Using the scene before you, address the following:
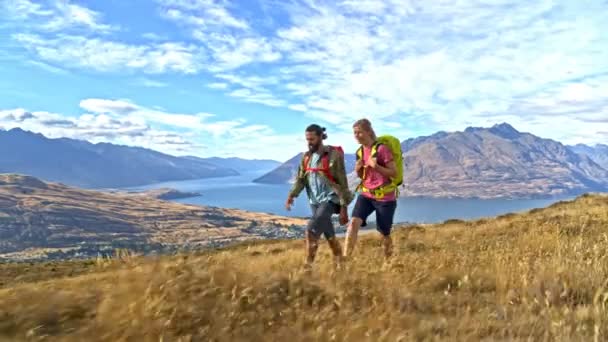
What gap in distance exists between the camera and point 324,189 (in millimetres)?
7562

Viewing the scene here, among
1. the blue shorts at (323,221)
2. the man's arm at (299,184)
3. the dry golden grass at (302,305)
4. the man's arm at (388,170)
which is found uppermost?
the man's arm at (388,170)

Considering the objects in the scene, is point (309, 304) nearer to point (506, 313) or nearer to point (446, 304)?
point (446, 304)

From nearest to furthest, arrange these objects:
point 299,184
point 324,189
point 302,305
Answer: point 302,305, point 324,189, point 299,184

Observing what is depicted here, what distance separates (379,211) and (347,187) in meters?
0.66

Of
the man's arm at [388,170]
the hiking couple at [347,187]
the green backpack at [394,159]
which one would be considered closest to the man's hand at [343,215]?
the hiking couple at [347,187]

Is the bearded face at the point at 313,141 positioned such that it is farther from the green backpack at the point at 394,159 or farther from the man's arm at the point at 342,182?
the green backpack at the point at 394,159

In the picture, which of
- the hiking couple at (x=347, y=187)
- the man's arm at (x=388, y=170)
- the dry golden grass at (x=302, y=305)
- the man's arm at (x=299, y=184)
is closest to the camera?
the dry golden grass at (x=302, y=305)

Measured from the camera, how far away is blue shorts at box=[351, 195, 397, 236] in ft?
24.4

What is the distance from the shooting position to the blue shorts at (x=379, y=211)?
24.4 ft

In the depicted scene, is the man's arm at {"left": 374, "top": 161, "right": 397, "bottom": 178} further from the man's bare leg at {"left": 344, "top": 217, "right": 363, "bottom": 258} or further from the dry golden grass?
the dry golden grass

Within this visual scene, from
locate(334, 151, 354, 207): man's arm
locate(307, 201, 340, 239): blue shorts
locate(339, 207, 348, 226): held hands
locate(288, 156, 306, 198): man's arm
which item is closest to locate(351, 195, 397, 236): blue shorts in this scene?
locate(339, 207, 348, 226): held hands

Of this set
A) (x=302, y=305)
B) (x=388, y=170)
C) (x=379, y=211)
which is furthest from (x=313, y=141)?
(x=302, y=305)

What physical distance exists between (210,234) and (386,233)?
618ft

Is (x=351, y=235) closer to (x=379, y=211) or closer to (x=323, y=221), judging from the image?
(x=323, y=221)
